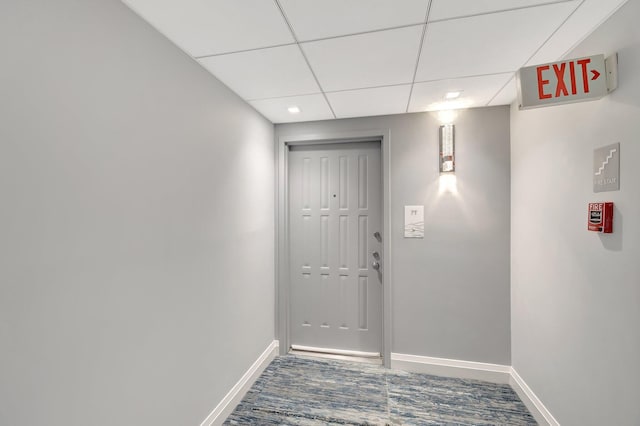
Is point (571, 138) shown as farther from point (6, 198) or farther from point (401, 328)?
point (6, 198)

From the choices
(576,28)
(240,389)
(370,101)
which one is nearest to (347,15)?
(370,101)

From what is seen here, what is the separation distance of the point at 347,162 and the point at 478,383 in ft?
7.85

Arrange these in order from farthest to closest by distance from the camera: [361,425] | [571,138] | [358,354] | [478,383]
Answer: [358,354] → [478,383] → [361,425] → [571,138]

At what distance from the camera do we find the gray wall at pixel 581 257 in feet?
4.06

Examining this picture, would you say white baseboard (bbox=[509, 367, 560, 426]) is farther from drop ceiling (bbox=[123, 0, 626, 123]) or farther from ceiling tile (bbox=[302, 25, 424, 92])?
ceiling tile (bbox=[302, 25, 424, 92])

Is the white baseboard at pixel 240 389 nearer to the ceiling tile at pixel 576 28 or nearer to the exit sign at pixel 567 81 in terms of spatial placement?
the exit sign at pixel 567 81

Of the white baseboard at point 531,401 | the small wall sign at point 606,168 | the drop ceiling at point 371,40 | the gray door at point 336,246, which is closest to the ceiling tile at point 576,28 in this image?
the drop ceiling at point 371,40

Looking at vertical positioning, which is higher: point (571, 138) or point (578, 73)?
point (578, 73)

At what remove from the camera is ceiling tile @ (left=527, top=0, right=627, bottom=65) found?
4.16 ft

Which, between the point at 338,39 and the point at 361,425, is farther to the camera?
the point at 361,425

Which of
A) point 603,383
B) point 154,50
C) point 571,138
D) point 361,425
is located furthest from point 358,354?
point 154,50

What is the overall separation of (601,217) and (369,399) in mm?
1996

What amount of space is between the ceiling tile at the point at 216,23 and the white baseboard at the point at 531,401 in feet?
9.48

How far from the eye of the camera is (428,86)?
81.1 inches
